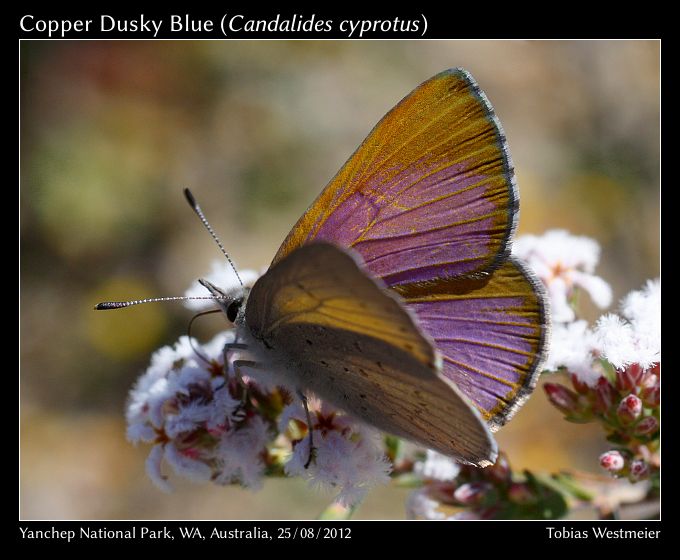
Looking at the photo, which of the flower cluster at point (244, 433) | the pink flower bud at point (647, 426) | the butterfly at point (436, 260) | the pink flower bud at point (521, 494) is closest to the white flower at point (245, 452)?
the flower cluster at point (244, 433)

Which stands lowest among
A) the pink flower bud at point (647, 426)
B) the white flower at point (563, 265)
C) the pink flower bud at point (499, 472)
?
the pink flower bud at point (499, 472)

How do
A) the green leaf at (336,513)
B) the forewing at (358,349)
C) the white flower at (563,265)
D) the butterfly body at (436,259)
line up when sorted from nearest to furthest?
the forewing at (358,349) → the butterfly body at (436,259) → the green leaf at (336,513) → the white flower at (563,265)

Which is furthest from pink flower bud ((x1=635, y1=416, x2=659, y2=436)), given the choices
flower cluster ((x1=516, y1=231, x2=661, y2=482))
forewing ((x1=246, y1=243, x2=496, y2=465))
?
forewing ((x1=246, y1=243, x2=496, y2=465))

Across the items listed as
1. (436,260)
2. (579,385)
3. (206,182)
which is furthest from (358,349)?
(206,182)

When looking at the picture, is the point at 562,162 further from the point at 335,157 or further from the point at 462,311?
the point at 462,311

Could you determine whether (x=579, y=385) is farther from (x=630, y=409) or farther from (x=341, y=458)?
(x=341, y=458)

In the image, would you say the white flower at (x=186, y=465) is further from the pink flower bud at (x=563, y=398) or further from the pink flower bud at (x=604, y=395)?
the pink flower bud at (x=604, y=395)

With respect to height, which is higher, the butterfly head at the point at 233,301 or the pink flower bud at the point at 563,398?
the butterfly head at the point at 233,301
